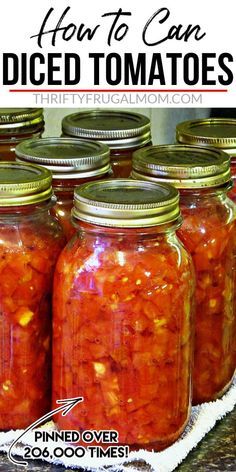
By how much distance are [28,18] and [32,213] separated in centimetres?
40

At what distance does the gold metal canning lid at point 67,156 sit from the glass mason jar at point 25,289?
0.14ft

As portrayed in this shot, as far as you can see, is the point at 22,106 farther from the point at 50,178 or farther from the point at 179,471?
the point at 179,471

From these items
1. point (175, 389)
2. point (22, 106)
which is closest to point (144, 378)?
point (175, 389)

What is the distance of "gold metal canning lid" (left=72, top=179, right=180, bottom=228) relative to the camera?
110 cm

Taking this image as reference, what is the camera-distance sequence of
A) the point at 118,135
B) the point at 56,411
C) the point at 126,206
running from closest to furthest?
the point at 126,206, the point at 56,411, the point at 118,135

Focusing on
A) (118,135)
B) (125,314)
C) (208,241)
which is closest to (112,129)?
(118,135)

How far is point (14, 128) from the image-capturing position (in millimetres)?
1445

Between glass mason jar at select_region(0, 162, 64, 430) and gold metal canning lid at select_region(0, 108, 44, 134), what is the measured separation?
8.5 inches

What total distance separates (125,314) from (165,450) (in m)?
0.18

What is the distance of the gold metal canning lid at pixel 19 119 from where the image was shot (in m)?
1.44

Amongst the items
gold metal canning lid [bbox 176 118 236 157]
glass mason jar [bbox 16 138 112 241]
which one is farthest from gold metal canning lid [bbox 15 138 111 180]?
gold metal canning lid [bbox 176 118 236 157]

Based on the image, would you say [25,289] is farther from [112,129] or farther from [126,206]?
[112,129]

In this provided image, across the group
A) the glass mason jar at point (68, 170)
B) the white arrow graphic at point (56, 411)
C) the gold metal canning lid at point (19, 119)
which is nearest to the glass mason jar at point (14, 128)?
the gold metal canning lid at point (19, 119)

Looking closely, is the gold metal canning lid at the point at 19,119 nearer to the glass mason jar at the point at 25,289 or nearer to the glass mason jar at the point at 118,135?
the glass mason jar at the point at 118,135
